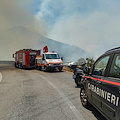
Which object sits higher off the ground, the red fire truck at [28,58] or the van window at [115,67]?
the red fire truck at [28,58]

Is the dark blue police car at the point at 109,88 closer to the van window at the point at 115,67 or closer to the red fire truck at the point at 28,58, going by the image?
the van window at the point at 115,67

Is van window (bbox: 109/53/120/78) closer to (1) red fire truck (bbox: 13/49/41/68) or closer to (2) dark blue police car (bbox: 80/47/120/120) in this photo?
(2) dark blue police car (bbox: 80/47/120/120)

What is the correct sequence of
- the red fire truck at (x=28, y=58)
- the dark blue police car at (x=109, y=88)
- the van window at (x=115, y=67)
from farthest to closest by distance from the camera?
the red fire truck at (x=28, y=58), the van window at (x=115, y=67), the dark blue police car at (x=109, y=88)

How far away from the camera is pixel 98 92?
3.29 m

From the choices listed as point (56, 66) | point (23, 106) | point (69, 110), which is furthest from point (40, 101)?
point (56, 66)

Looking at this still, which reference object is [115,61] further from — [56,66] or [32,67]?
[32,67]

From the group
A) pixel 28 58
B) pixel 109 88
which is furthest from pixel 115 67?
pixel 28 58

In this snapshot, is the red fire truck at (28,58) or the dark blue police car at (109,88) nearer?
the dark blue police car at (109,88)

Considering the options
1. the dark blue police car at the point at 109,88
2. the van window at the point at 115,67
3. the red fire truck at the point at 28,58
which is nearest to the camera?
the dark blue police car at the point at 109,88

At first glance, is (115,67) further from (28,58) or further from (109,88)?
(28,58)

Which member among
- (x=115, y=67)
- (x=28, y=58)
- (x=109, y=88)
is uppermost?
(x=28, y=58)

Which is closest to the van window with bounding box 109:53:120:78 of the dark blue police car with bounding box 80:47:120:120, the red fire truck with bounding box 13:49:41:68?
the dark blue police car with bounding box 80:47:120:120

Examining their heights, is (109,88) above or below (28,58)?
below

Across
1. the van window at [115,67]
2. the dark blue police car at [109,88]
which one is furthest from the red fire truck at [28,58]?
the van window at [115,67]
